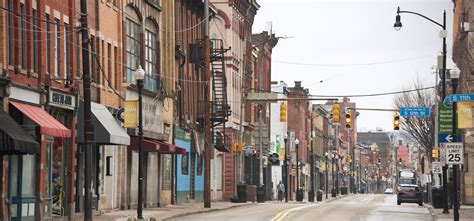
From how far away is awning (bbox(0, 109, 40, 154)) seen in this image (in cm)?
2972

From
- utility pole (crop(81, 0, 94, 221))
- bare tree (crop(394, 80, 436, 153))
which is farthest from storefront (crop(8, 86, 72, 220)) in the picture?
bare tree (crop(394, 80, 436, 153))

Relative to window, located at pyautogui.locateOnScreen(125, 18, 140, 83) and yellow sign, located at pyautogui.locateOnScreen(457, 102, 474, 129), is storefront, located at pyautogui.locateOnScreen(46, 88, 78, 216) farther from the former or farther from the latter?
yellow sign, located at pyautogui.locateOnScreen(457, 102, 474, 129)

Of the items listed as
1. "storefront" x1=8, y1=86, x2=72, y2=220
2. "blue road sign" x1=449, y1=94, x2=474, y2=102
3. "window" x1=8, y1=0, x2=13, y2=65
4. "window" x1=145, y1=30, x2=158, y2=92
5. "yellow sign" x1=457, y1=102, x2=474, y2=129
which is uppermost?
"window" x1=145, y1=30, x2=158, y2=92

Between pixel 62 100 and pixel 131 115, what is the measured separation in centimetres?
305

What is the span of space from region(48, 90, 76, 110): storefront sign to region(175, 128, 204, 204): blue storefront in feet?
65.5

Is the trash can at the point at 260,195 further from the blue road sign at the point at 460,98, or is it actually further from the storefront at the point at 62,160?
the blue road sign at the point at 460,98

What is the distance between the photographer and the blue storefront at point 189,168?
59312 millimetres

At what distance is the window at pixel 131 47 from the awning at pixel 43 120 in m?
13.4

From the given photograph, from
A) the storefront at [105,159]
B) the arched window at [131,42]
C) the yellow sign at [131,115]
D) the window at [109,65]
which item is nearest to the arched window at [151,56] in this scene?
the arched window at [131,42]

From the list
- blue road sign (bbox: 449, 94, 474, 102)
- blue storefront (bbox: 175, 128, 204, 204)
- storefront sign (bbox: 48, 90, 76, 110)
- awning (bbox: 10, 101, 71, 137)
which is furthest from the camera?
blue storefront (bbox: 175, 128, 204, 204)

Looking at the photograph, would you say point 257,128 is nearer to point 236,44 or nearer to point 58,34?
point 236,44

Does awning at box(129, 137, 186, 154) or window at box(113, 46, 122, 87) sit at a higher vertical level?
window at box(113, 46, 122, 87)

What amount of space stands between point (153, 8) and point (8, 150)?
24634 millimetres

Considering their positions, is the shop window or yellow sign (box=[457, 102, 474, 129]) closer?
yellow sign (box=[457, 102, 474, 129])
